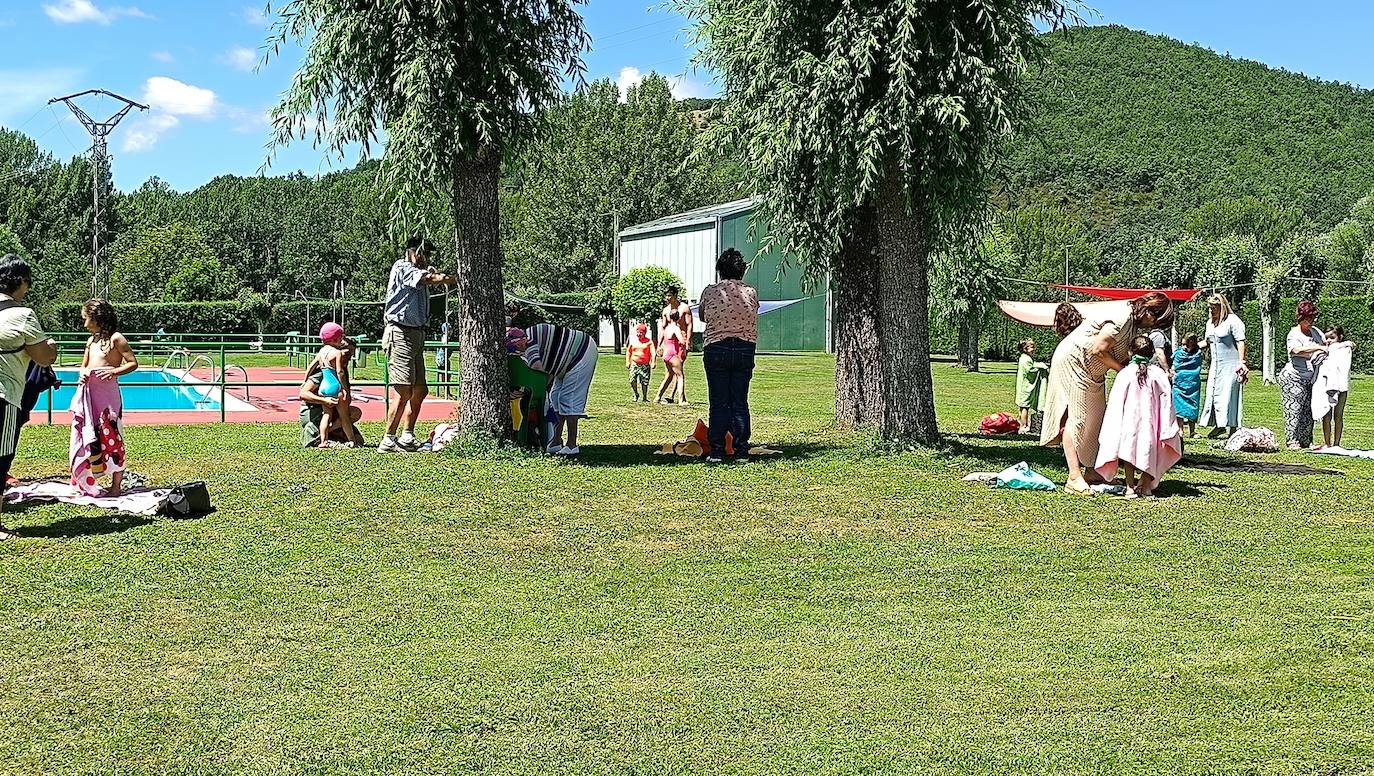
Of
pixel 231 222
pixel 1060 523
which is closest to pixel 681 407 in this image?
pixel 1060 523

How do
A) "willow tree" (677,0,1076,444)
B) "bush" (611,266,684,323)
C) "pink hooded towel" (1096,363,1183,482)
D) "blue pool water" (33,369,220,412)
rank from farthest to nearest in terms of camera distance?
"bush" (611,266,684,323) < "blue pool water" (33,369,220,412) < "willow tree" (677,0,1076,444) < "pink hooded towel" (1096,363,1183,482)

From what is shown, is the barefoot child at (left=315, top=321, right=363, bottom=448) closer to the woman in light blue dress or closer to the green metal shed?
the woman in light blue dress

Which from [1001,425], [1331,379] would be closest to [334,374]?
[1001,425]

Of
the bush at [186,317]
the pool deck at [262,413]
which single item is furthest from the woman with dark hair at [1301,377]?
the bush at [186,317]

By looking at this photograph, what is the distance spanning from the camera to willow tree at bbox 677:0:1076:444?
35.8 ft

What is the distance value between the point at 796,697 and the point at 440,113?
24.6ft

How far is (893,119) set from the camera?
11.1 meters

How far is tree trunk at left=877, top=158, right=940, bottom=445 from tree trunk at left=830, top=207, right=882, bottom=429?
0.96m

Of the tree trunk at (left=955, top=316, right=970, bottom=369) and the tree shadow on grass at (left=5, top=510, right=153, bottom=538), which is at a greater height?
the tree trunk at (left=955, top=316, right=970, bottom=369)

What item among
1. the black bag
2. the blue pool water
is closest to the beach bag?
the black bag

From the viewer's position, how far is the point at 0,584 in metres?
6.36

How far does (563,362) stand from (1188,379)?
7.75 meters

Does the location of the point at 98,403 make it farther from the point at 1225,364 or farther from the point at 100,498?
the point at 1225,364

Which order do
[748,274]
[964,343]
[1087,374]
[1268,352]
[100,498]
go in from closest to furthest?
[100,498] < [1087,374] < [1268,352] < [964,343] < [748,274]
